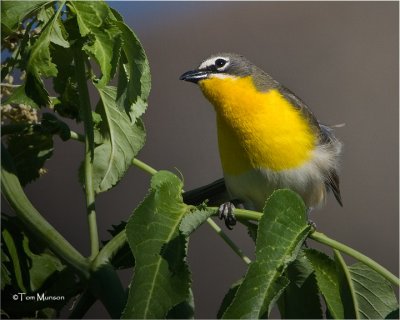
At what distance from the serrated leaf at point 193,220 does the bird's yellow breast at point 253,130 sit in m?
1.26

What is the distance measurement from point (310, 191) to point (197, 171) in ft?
4.47

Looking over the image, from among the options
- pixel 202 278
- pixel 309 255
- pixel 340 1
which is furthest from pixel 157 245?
pixel 340 1

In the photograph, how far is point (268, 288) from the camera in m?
1.14

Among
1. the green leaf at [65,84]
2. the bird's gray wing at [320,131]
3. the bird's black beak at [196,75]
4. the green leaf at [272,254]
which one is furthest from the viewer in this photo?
the bird's gray wing at [320,131]

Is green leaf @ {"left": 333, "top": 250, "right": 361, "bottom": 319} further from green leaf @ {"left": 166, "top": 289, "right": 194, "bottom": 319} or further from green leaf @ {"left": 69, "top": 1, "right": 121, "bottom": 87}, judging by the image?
green leaf @ {"left": 69, "top": 1, "right": 121, "bottom": 87}

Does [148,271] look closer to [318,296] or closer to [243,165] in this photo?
[318,296]

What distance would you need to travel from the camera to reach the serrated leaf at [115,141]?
5.07 ft

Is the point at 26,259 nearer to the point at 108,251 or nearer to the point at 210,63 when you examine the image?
the point at 108,251

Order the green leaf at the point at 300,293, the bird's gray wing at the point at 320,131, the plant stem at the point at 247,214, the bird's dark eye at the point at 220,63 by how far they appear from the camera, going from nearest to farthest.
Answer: the plant stem at the point at 247,214, the green leaf at the point at 300,293, the bird's dark eye at the point at 220,63, the bird's gray wing at the point at 320,131

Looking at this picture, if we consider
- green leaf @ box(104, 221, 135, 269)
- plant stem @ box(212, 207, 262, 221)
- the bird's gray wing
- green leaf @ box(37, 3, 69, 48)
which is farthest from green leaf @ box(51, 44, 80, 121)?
the bird's gray wing

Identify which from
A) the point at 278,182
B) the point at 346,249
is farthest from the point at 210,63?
the point at 346,249

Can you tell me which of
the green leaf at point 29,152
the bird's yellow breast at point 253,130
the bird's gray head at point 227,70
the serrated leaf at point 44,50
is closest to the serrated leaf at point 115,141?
the green leaf at point 29,152

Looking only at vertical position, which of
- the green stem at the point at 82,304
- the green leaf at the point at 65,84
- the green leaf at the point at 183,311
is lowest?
the green leaf at the point at 183,311

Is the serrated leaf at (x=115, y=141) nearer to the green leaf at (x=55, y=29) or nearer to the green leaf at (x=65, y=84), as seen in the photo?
the green leaf at (x=65, y=84)
